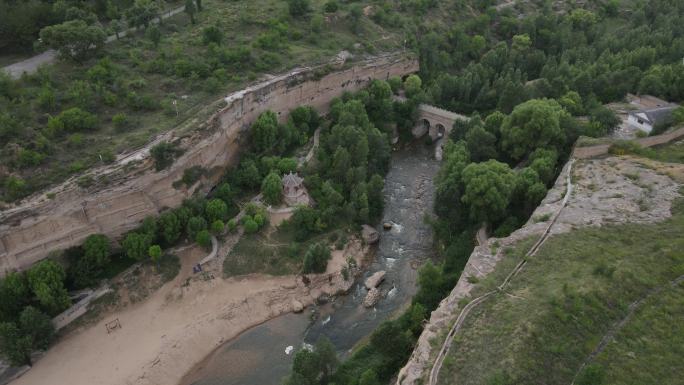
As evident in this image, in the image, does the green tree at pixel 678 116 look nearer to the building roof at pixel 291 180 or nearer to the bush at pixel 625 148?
the bush at pixel 625 148

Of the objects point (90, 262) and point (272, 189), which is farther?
point (272, 189)

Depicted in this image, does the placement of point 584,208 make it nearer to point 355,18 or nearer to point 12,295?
point 12,295

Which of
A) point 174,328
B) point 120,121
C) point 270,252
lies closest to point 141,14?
point 120,121

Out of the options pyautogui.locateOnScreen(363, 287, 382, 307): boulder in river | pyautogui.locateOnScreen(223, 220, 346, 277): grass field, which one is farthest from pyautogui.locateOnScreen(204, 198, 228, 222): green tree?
pyautogui.locateOnScreen(363, 287, 382, 307): boulder in river

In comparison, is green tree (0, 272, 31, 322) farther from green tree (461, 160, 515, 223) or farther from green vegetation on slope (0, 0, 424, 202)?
green tree (461, 160, 515, 223)

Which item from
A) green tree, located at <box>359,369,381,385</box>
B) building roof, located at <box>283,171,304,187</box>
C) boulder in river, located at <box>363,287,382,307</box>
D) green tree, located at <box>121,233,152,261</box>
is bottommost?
boulder in river, located at <box>363,287,382,307</box>
